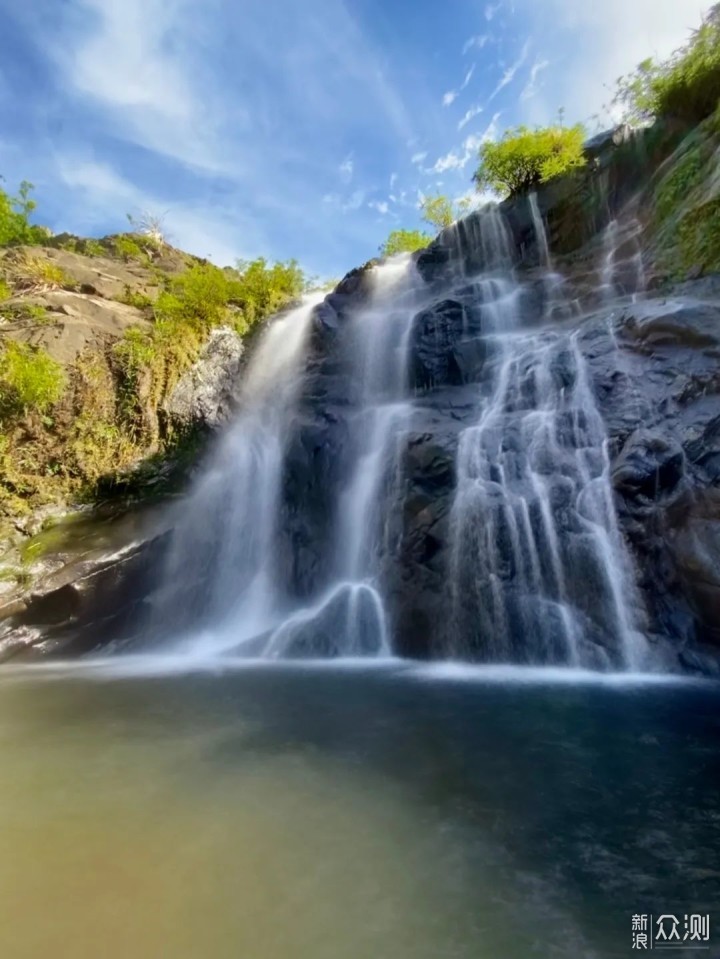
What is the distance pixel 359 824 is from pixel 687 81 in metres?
19.2

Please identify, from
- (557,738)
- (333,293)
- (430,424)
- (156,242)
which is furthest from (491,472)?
(156,242)

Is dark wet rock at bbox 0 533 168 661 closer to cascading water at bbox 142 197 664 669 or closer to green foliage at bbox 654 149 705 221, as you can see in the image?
cascading water at bbox 142 197 664 669

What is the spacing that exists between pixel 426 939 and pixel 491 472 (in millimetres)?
7154

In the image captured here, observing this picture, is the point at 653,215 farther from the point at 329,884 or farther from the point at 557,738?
the point at 329,884

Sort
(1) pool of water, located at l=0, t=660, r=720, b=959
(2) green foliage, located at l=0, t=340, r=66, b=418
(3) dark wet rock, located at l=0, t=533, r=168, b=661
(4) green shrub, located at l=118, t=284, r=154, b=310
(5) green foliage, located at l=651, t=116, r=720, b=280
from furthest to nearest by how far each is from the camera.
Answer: (4) green shrub, located at l=118, t=284, r=154, b=310 < (2) green foliage, located at l=0, t=340, r=66, b=418 < (5) green foliage, located at l=651, t=116, r=720, b=280 < (3) dark wet rock, located at l=0, t=533, r=168, b=661 < (1) pool of water, located at l=0, t=660, r=720, b=959

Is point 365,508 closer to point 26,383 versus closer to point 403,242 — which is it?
point 26,383

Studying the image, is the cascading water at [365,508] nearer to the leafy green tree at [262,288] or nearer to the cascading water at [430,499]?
the cascading water at [430,499]

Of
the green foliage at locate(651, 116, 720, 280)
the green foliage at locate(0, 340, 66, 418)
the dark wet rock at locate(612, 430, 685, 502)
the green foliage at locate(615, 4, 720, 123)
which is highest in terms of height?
the green foliage at locate(615, 4, 720, 123)

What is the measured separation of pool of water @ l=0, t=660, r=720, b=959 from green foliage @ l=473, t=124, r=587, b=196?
53.3 ft

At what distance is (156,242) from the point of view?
24.4 metres

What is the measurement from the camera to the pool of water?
2418mm

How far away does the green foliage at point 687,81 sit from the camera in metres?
13.5

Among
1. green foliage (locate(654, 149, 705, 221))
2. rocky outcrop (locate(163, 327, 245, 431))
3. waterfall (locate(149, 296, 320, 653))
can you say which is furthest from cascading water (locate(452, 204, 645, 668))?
rocky outcrop (locate(163, 327, 245, 431))
